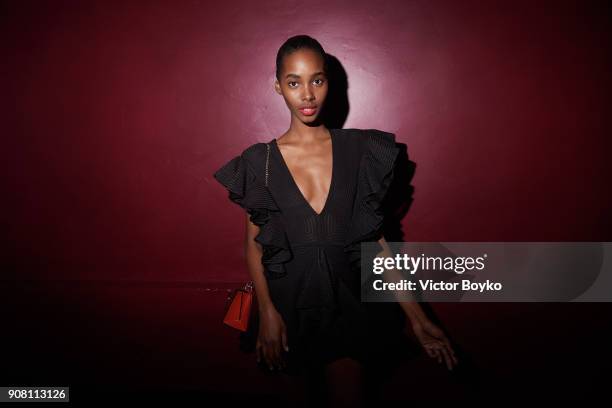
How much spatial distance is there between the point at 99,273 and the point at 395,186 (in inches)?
61.9

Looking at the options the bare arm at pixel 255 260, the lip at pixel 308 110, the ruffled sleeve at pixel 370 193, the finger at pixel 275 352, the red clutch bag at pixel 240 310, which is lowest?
the finger at pixel 275 352

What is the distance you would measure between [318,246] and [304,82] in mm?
570

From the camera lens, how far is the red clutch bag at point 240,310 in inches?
62.6

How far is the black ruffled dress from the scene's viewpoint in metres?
1.38

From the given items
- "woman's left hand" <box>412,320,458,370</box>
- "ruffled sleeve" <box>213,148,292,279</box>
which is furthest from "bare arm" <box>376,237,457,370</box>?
"ruffled sleeve" <box>213,148,292,279</box>

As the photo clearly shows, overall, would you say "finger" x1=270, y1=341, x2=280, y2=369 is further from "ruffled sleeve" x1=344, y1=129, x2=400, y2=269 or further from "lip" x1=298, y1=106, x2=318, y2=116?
"lip" x1=298, y1=106, x2=318, y2=116

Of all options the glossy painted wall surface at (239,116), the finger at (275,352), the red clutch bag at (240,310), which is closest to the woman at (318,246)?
the finger at (275,352)

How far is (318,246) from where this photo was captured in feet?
4.58

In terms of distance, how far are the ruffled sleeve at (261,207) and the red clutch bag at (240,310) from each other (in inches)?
10.0

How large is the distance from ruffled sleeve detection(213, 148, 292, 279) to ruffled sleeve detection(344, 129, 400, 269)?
0.25 metres

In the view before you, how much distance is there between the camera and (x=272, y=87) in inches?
70.1

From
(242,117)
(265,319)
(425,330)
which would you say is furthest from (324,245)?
(242,117)

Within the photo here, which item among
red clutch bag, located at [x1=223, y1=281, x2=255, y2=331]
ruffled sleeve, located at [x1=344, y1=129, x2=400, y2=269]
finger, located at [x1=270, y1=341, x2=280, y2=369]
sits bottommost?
finger, located at [x1=270, y1=341, x2=280, y2=369]

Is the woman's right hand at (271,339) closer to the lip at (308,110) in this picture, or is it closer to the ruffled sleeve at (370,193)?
the ruffled sleeve at (370,193)
